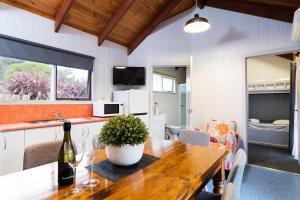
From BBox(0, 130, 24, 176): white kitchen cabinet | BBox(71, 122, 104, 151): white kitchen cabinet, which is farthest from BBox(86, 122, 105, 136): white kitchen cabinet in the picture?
BBox(0, 130, 24, 176): white kitchen cabinet

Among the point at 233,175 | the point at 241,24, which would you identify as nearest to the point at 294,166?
the point at 241,24

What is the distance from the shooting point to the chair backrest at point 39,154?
1273mm

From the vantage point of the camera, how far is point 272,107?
17.1 feet

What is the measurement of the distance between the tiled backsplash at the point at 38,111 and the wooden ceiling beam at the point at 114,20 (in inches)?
56.2

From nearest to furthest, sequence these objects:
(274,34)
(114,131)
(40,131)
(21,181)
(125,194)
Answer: (125,194), (21,181), (114,131), (40,131), (274,34)

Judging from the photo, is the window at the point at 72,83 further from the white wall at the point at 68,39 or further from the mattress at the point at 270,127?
the mattress at the point at 270,127

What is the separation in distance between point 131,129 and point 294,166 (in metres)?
3.50

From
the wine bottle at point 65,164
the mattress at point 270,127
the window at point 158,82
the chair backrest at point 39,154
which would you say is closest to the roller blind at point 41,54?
the chair backrest at point 39,154

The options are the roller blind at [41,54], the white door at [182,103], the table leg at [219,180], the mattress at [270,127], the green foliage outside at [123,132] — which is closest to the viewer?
the green foliage outside at [123,132]

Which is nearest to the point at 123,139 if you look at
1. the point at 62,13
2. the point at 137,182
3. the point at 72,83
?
the point at 137,182

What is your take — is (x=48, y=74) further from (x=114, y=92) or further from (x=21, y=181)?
(x=21, y=181)

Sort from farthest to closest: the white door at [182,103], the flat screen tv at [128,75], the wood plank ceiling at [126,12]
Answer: the white door at [182,103]
the flat screen tv at [128,75]
the wood plank ceiling at [126,12]

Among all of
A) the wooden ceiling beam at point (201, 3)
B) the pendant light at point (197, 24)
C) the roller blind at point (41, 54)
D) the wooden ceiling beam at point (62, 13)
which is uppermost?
the wooden ceiling beam at point (201, 3)

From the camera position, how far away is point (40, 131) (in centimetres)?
229
